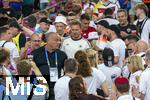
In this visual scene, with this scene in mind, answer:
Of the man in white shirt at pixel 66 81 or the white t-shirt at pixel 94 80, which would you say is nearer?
the man in white shirt at pixel 66 81

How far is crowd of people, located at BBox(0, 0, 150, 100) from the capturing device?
786 cm

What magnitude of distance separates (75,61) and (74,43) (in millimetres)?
2435

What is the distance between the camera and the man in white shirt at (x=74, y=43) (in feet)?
34.6

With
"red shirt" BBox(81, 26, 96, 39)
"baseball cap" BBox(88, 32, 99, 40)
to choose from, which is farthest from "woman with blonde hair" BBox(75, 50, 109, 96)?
"red shirt" BBox(81, 26, 96, 39)

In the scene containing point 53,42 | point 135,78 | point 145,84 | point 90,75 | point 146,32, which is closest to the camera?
point 145,84

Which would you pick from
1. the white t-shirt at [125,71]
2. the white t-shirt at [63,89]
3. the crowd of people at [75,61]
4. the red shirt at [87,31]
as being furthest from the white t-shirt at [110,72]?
the red shirt at [87,31]

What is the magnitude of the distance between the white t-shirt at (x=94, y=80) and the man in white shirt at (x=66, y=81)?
43 cm

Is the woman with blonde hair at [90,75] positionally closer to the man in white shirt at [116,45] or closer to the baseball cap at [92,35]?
the man in white shirt at [116,45]

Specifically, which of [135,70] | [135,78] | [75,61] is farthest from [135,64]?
[75,61]

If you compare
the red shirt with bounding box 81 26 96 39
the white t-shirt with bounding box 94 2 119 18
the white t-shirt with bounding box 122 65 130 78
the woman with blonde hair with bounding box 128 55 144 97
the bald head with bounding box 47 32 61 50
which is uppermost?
the white t-shirt with bounding box 94 2 119 18

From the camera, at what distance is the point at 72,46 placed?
10609 mm

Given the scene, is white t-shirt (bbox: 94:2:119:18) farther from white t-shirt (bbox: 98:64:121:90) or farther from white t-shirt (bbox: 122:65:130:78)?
white t-shirt (bbox: 98:64:121:90)

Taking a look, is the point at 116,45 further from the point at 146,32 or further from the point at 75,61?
the point at 75,61

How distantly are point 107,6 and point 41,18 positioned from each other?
3098 mm
